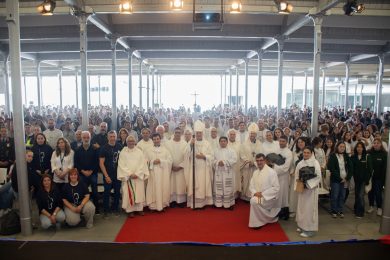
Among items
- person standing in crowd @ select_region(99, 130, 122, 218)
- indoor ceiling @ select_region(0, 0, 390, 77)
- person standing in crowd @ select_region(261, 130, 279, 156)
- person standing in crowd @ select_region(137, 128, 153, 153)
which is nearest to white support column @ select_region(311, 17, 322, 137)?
indoor ceiling @ select_region(0, 0, 390, 77)

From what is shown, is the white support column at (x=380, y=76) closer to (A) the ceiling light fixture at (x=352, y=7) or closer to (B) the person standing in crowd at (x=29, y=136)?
(A) the ceiling light fixture at (x=352, y=7)

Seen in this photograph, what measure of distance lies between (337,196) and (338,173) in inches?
23.2

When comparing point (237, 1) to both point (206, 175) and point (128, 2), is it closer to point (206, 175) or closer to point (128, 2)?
point (128, 2)

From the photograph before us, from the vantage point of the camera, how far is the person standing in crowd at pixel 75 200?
21.1 ft

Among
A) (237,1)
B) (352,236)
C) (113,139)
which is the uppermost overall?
(237,1)

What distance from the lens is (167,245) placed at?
5539mm

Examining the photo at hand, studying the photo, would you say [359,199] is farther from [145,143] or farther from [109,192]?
[109,192]

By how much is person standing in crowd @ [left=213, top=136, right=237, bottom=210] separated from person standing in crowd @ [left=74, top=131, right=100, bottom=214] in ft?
9.01

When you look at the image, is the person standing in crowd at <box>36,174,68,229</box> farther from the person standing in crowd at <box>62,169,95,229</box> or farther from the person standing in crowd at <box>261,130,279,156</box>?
the person standing in crowd at <box>261,130,279,156</box>

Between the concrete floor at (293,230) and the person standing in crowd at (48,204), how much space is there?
0.25m

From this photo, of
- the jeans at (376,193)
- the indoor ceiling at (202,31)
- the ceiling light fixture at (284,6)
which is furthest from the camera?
the indoor ceiling at (202,31)

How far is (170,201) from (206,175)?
113 centimetres

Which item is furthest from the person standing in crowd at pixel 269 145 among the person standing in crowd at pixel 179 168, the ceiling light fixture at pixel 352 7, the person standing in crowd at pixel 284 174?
the ceiling light fixture at pixel 352 7

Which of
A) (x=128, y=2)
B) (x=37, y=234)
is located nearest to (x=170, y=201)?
(x=37, y=234)
